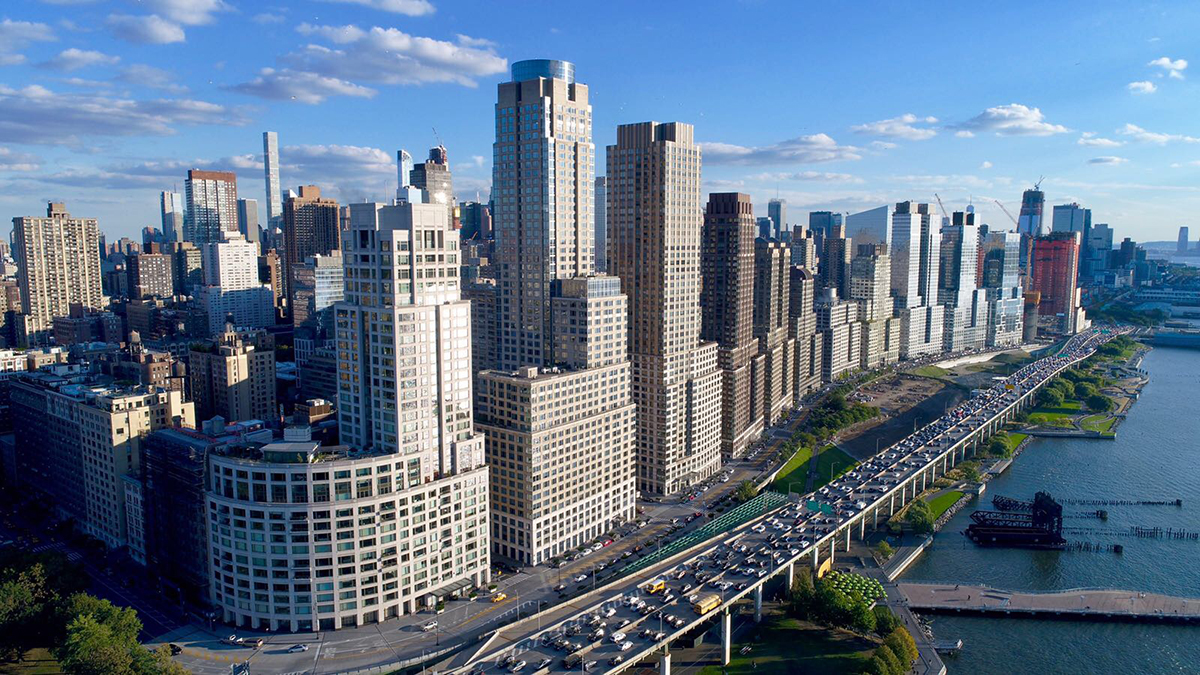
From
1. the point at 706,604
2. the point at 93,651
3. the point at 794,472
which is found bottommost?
the point at 794,472

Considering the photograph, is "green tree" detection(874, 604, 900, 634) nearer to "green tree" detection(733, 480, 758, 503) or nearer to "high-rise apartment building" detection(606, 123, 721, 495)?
"green tree" detection(733, 480, 758, 503)

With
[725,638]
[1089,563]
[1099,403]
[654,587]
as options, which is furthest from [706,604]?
[1099,403]

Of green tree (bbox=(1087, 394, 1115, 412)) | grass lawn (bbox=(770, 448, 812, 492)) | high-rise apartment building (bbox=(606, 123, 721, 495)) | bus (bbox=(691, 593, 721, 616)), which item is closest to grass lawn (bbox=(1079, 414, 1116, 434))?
green tree (bbox=(1087, 394, 1115, 412))

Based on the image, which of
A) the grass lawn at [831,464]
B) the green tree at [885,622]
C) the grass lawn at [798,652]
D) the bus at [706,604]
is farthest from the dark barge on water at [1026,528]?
the bus at [706,604]

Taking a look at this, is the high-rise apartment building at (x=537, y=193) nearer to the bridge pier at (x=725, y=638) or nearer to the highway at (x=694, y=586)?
the highway at (x=694, y=586)

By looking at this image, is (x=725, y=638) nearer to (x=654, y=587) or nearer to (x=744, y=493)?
(x=654, y=587)

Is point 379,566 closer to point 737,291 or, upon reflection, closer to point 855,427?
point 737,291
